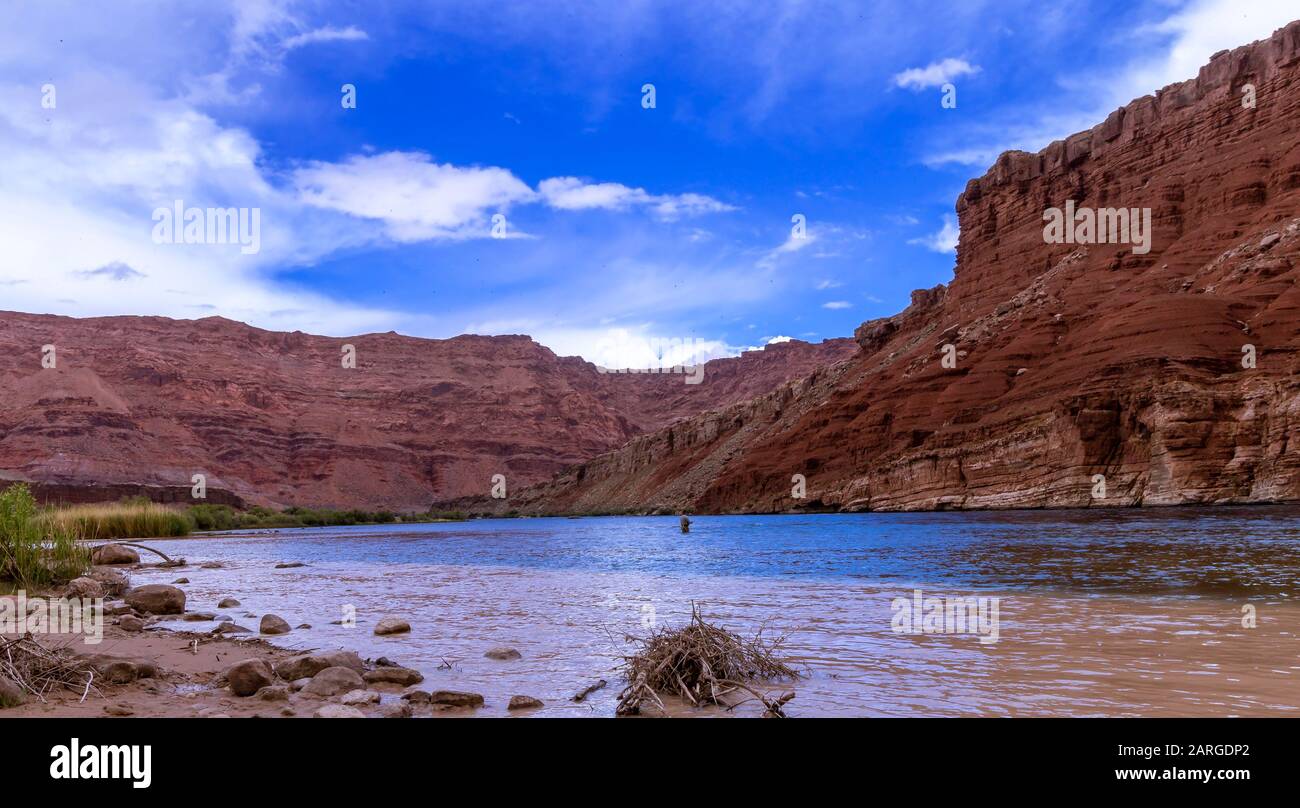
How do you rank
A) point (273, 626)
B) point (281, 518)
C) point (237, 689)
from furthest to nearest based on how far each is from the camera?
point (281, 518) → point (273, 626) → point (237, 689)

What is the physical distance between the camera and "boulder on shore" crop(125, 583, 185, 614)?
14.2 m

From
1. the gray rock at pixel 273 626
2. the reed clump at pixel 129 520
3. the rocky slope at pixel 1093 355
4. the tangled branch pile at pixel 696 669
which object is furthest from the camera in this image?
the rocky slope at pixel 1093 355

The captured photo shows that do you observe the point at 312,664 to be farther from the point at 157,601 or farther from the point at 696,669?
the point at 157,601

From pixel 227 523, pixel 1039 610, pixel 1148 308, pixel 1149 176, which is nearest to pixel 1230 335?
pixel 1148 308

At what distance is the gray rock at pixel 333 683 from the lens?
23.6 feet

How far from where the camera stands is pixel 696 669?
7.24 meters

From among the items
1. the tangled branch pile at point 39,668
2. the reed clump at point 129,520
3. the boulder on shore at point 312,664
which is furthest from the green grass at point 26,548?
the reed clump at point 129,520

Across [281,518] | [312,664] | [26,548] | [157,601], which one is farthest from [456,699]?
[281,518]

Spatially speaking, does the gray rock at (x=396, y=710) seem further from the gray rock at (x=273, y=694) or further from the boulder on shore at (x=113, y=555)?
the boulder on shore at (x=113, y=555)

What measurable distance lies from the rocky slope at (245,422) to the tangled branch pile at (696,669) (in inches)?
3840

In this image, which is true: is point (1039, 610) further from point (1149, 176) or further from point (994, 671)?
point (1149, 176)

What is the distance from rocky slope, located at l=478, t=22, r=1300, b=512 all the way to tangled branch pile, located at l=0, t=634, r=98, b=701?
182ft

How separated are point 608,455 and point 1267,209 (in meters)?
100

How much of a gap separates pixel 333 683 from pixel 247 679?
76 cm
